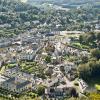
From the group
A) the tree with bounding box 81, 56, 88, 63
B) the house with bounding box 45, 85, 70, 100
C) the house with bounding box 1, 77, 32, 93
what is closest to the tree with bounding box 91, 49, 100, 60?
the tree with bounding box 81, 56, 88, 63

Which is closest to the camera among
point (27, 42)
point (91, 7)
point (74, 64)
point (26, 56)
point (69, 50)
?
point (74, 64)

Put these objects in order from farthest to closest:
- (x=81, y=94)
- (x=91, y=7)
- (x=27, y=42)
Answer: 1. (x=91, y=7)
2. (x=27, y=42)
3. (x=81, y=94)

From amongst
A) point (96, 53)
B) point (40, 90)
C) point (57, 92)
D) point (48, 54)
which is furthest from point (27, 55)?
point (57, 92)

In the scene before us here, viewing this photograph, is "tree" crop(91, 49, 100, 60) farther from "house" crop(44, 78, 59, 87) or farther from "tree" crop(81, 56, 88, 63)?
"house" crop(44, 78, 59, 87)

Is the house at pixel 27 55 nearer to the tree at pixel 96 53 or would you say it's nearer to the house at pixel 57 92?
the tree at pixel 96 53

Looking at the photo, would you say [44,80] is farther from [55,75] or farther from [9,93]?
[9,93]

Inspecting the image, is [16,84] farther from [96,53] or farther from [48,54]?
[96,53]

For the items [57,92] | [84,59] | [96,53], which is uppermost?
[96,53]

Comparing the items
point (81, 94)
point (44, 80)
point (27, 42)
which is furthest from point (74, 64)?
point (27, 42)
